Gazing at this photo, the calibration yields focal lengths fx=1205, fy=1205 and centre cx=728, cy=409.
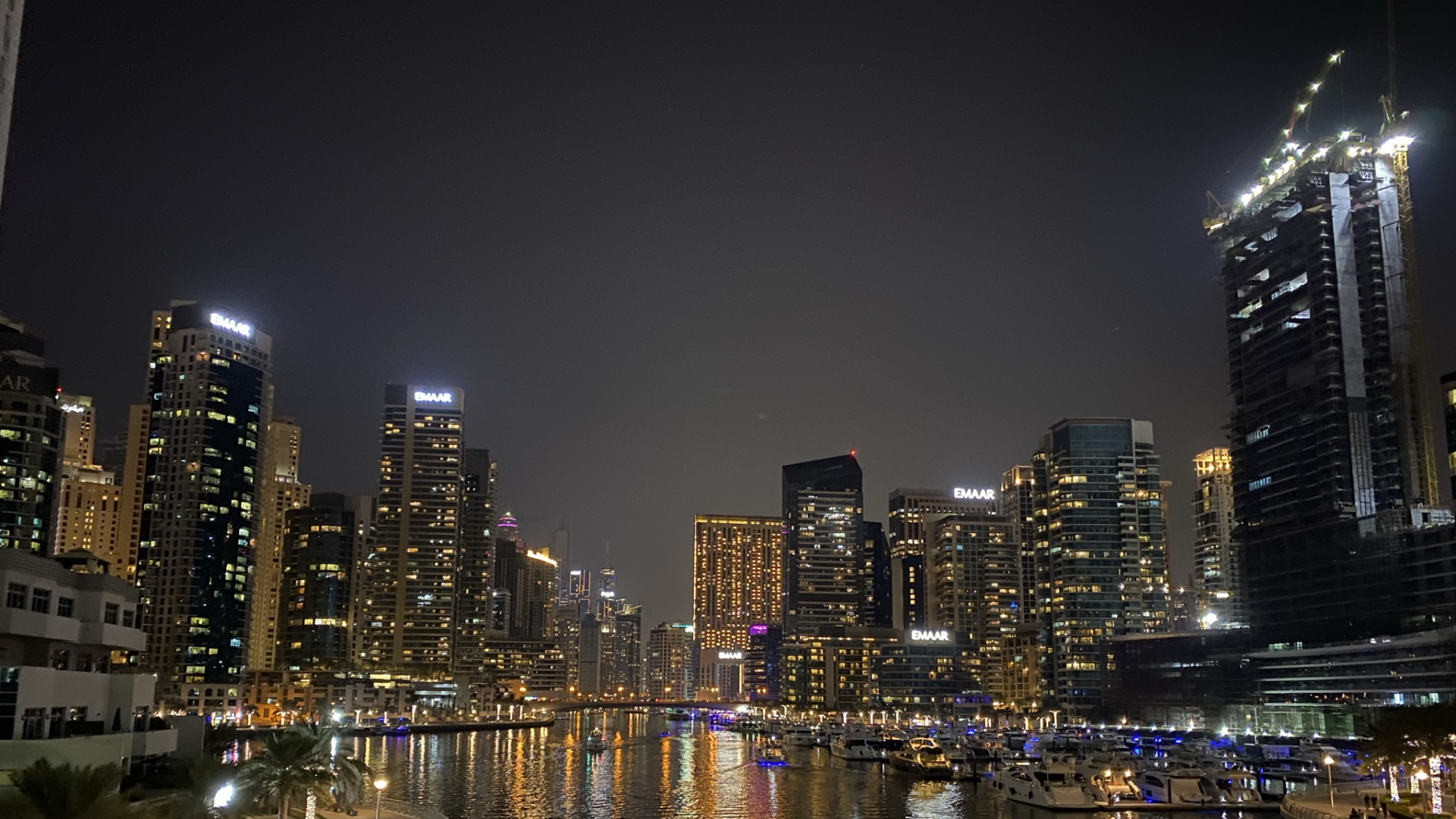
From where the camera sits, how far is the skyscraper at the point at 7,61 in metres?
72.5

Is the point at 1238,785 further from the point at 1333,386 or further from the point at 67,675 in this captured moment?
the point at 1333,386

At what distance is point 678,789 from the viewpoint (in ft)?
396

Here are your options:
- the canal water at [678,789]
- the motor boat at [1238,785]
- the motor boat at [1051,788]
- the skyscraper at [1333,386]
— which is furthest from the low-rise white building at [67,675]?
the skyscraper at [1333,386]

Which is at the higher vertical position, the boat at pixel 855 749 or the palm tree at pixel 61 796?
the palm tree at pixel 61 796

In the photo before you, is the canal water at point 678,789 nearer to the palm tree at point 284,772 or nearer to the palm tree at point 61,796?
the palm tree at point 284,772

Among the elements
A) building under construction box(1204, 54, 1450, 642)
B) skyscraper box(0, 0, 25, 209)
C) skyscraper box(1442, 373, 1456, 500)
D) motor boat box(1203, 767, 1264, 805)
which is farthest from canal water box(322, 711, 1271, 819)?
building under construction box(1204, 54, 1450, 642)

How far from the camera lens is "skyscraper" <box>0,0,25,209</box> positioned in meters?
72.5

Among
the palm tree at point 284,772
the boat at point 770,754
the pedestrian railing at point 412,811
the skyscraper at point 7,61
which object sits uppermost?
the skyscraper at point 7,61

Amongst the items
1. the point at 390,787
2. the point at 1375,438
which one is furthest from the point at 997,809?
the point at 1375,438

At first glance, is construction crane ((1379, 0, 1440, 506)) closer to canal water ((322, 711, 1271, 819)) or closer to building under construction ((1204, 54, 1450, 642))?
building under construction ((1204, 54, 1450, 642))

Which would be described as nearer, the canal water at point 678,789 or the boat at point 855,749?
the canal water at point 678,789

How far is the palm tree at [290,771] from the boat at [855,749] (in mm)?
112710

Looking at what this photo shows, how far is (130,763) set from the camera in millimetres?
64000

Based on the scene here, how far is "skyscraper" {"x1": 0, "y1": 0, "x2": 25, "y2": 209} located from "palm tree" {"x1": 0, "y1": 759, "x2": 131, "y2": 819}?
4568 cm
